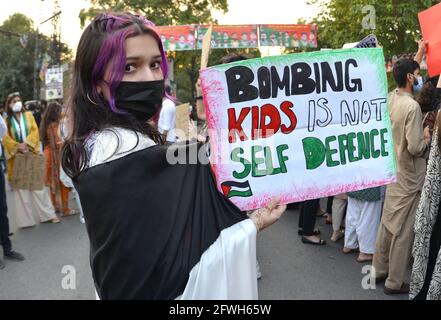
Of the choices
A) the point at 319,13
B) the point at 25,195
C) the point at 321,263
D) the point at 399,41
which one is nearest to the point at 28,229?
the point at 25,195

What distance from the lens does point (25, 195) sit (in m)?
5.87

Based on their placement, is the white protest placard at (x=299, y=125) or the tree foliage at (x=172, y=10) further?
the tree foliage at (x=172, y=10)

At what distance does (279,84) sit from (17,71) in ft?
112

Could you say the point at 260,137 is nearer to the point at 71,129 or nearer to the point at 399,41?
the point at 71,129

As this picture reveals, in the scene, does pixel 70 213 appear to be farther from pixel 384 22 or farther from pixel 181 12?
Result: pixel 181 12

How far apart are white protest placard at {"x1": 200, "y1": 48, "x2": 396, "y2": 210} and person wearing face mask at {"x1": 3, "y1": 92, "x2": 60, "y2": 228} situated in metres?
5.05

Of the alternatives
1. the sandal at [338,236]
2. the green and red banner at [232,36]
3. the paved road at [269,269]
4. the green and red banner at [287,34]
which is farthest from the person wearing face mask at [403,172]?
the green and red banner at [287,34]

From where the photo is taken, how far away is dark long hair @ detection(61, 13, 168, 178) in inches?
46.4

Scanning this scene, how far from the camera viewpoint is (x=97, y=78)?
123cm

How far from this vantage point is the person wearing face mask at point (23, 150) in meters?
5.78

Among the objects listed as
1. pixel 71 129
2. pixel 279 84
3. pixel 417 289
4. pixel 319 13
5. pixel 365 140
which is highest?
pixel 319 13

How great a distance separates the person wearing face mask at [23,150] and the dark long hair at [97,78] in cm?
505

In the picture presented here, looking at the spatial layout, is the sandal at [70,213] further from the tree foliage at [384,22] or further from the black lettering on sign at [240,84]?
the tree foliage at [384,22]

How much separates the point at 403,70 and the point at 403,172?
86 cm
